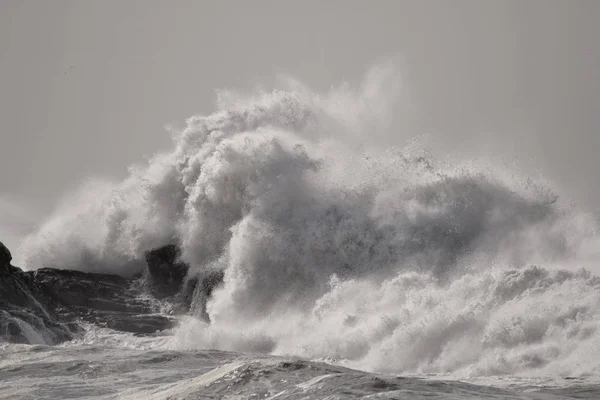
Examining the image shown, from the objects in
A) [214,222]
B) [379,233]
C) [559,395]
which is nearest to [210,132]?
[214,222]

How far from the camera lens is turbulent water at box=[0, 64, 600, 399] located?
1355cm

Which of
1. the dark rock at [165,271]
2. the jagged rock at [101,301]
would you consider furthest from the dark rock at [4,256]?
Answer: the dark rock at [165,271]

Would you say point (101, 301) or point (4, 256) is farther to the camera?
point (101, 301)

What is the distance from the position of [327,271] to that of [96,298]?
808 cm

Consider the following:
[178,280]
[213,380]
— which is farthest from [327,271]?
[213,380]

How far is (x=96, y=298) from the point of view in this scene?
27.3 metres

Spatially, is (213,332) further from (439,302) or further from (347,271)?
(439,302)

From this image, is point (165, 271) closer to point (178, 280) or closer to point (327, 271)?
point (178, 280)

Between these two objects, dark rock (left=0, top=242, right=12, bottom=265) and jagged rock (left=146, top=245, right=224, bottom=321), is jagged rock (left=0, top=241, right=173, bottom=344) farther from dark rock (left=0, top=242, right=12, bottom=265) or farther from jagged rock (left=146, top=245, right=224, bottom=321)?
jagged rock (left=146, top=245, right=224, bottom=321)

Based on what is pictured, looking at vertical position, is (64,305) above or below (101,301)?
below

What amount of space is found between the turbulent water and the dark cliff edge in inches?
30.4

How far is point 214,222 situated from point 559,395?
17.7m

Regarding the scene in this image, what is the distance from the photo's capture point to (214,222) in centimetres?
2869

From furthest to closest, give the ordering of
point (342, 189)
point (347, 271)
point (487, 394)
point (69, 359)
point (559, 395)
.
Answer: point (342, 189), point (347, 271), point (69, 359), point (559, 395), point (487, 394)
